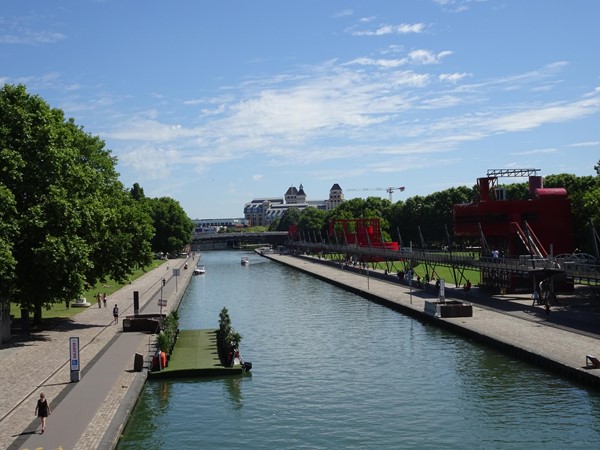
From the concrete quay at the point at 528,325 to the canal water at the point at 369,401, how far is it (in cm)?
75

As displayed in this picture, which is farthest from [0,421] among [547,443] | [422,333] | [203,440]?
[422,333]

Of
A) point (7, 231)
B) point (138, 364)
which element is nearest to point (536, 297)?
point (138, 364)

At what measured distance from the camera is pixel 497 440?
25.0 metres

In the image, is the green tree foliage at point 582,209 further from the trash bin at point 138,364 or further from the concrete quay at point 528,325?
the trash bin at point 138,364

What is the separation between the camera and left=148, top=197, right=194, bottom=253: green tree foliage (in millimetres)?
166750

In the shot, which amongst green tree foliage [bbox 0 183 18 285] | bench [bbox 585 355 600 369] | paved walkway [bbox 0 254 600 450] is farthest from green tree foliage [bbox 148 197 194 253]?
bench [bbox 585 355 600 369]

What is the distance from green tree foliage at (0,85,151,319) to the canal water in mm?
11029

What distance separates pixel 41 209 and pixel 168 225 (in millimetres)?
129279

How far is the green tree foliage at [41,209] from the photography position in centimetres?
4041

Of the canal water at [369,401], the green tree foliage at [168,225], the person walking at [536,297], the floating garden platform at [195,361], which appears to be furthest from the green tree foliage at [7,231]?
the green tree foliage at [168,225]

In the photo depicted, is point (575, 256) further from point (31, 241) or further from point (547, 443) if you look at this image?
point (31, 241)

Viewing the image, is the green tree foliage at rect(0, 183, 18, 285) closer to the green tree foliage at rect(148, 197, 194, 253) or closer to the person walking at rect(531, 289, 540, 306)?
the person walking at rect(531, 289, 540, 306)

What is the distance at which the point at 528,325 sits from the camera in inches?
1797

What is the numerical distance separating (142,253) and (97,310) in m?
8.82
